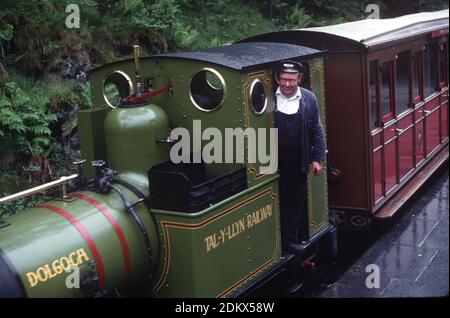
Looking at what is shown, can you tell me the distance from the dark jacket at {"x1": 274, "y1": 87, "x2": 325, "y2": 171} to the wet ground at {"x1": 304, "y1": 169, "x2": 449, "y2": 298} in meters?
1.20

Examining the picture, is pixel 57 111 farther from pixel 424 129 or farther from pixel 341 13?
pixel 341 13

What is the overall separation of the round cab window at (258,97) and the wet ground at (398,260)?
5.80 ft

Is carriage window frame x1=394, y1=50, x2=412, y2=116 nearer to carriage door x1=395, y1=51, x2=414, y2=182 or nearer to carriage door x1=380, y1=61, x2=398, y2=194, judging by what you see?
carriage door x1=395, y1=51, x2=414, y2=182

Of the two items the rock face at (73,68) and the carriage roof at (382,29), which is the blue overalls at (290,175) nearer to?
→ the carriage roof at (382,29)

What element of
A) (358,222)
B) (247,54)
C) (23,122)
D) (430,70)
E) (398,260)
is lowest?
(398,260)

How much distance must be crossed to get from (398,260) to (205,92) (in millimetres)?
2627

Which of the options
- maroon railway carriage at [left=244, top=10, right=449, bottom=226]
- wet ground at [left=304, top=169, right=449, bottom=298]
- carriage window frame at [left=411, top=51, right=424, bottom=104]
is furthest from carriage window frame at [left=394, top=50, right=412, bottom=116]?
wet ground at [left=304, top=169, right=449, bottom=298]

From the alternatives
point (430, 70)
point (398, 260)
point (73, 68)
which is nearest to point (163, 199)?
point (398, 260)

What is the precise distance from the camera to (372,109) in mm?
6891

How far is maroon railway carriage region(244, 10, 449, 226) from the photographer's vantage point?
6.59m

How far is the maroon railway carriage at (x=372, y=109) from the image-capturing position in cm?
659

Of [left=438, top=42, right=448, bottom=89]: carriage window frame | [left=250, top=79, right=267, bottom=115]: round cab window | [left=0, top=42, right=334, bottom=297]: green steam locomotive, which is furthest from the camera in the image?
[left=438, top=42, right=448, bottom=89]: carriage window frame

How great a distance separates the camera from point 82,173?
485 centimetres

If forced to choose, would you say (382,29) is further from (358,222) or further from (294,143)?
(294,143)
